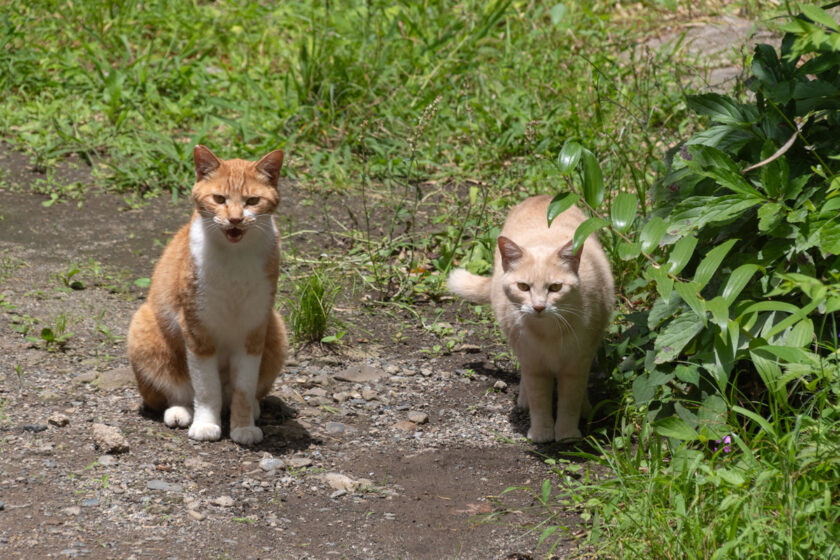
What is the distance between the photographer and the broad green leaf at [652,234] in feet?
10.6

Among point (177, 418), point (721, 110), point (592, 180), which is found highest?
point (721, 110)

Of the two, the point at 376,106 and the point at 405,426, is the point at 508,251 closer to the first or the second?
the point at 405,426

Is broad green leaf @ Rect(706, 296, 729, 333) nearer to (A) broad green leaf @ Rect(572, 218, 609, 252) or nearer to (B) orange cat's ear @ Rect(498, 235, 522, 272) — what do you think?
(A) broad green leaf @ Rect(572, 218, 609, 252)

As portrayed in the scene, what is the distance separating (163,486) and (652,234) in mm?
1973

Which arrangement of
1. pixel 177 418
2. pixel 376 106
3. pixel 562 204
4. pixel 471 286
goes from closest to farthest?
pixel 562 204
pixel 177 418
pixel 471 286
pixel 376 106

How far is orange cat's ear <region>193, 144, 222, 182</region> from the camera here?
3.76 m

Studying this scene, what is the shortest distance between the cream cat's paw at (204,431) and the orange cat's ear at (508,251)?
1.37 meters

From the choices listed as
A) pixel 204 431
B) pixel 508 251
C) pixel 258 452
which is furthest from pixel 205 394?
pixel 508 251

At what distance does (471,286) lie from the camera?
459 centimetres

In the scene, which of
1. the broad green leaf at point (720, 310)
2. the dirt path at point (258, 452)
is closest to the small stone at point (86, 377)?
the dirt path at point (258, 452)

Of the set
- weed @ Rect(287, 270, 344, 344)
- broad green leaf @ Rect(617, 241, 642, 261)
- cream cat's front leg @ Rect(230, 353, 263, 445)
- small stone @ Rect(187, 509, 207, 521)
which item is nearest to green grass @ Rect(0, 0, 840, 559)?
weed @ Rect(287, 270, 344, 344)

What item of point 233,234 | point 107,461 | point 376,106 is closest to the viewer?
point 107,461

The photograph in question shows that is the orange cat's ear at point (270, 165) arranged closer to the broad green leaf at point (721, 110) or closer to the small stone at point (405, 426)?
the small stone at point (405, 426)

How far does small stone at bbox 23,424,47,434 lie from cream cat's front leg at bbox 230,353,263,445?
738mm
